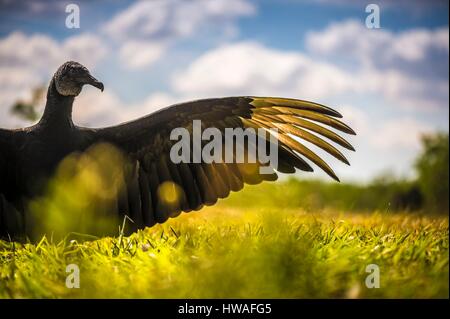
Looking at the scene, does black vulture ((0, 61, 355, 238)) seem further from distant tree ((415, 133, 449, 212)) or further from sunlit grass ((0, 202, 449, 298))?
distant tree ((415, 133, 449, 212))

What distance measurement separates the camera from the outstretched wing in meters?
4.49

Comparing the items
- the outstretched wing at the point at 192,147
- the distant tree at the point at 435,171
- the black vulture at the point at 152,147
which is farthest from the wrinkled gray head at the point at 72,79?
the distant tree at the point at 435,171

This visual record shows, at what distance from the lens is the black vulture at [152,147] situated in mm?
4500

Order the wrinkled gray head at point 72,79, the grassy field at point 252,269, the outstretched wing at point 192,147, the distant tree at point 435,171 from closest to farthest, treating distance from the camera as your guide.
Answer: the grassy field at point 252,269
the outstretched wing at point 192,147
the wrinkled gray head at point 72,79
the distant tree at point 435,171

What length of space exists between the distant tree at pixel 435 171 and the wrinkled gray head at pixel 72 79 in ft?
30.6

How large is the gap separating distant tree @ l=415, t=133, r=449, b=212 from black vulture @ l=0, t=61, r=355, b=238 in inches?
329

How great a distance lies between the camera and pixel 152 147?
472 cm

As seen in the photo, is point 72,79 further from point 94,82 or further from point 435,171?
point 435,171

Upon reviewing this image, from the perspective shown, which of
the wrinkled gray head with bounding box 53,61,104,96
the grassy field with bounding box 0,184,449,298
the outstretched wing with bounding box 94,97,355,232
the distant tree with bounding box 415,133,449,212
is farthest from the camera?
A: the distant tree with bounding box 415,133,449,212

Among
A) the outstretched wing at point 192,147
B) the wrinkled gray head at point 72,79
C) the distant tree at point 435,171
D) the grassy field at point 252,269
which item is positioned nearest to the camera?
the grassy field at point 252,269

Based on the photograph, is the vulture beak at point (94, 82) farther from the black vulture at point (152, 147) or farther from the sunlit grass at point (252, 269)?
the sunlit grass at point (252, 269)

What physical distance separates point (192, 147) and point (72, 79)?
3.91ft

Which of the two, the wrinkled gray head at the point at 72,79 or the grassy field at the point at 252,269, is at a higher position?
the wrinkled gray head at the point at 72,79

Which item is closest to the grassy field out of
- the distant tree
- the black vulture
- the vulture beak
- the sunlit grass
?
the sunlit grass
